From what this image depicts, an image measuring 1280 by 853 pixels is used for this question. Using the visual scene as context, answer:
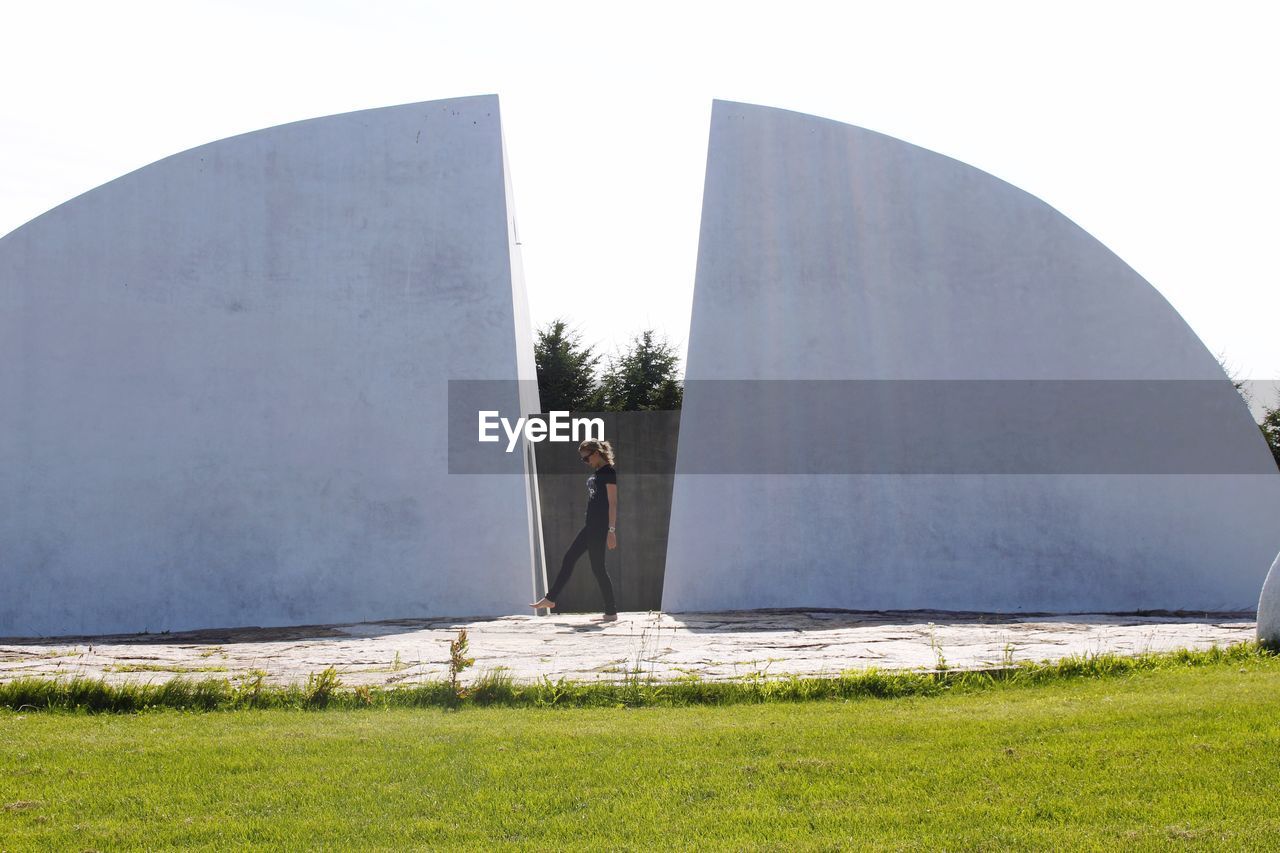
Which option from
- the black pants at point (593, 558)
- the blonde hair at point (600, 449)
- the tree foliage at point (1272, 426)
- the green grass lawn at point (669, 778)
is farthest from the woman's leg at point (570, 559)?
the tree foliage at point (1272, 426)

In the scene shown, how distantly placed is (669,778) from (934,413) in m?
8.26

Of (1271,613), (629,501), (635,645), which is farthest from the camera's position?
(629,501)

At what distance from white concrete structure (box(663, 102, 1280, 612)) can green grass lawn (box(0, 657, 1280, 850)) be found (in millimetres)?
5808

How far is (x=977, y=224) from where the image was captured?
1159 cm

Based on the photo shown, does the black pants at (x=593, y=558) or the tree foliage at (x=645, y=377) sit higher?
the tree foliage at (x=645, y=377)

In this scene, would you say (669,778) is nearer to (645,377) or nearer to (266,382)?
(266,382)

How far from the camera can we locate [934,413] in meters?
11.2

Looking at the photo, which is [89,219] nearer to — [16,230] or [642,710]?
[16,230]

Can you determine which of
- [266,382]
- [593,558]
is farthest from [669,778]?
[266,382]

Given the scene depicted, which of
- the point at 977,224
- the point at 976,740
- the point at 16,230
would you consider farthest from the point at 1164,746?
the point at 16,230

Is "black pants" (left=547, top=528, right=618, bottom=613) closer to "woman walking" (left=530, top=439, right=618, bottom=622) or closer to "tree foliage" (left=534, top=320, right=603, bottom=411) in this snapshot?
"woman walking" (left=530, top=439, right=618, bottom=622)

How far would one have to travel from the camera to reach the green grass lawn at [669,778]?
3.18 metres

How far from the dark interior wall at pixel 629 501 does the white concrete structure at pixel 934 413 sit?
319 centimetres

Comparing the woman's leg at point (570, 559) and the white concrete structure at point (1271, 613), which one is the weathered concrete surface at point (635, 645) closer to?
the woman's leg at point (570, 559)
